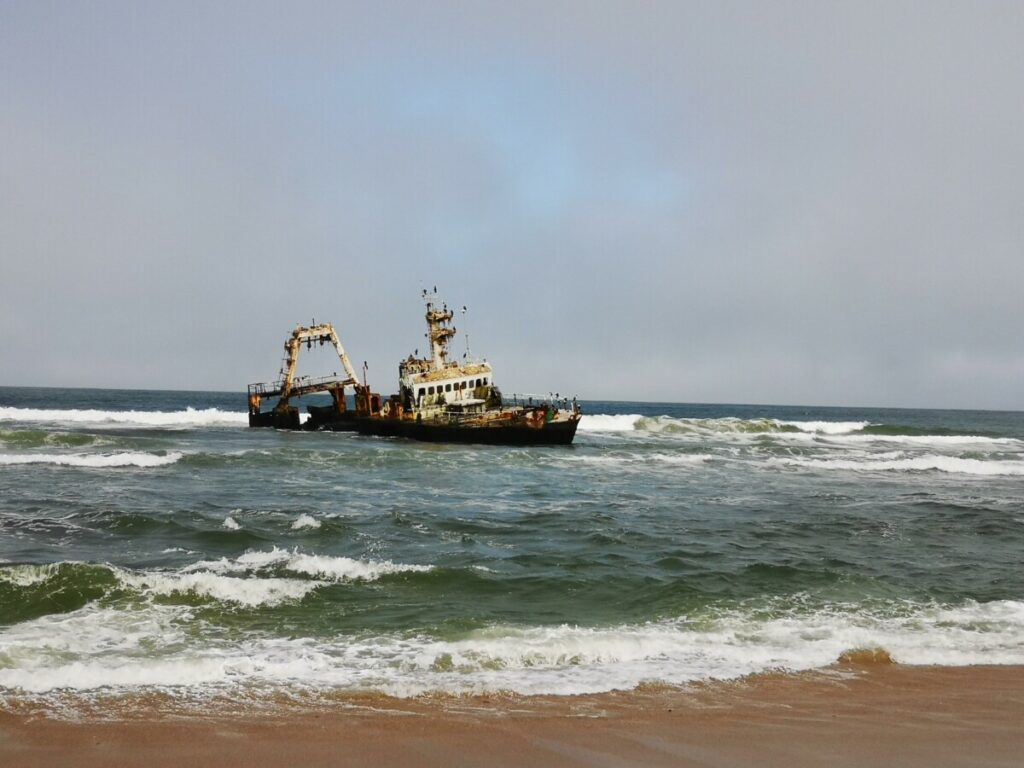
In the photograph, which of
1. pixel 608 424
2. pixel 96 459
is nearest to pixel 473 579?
pixel 96 459

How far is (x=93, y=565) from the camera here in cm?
1094

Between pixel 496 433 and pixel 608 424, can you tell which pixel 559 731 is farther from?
pixel 608 424

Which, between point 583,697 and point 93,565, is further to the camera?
point 93,565

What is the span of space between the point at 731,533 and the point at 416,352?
2975 cm

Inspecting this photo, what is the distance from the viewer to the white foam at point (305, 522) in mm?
15078

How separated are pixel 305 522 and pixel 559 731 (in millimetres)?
10723

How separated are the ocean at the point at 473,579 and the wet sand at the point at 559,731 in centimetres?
49

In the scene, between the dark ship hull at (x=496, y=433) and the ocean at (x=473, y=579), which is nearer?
the ocean at (x=473, y=579)

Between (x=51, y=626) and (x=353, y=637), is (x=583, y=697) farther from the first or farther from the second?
(x=51, y=626)

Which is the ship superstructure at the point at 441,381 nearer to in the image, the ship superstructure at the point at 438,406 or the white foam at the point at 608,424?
the ship superstructure at the point at 438,406

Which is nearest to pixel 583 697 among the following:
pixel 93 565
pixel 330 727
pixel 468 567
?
pixel 330 727

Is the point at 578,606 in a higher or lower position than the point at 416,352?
lower

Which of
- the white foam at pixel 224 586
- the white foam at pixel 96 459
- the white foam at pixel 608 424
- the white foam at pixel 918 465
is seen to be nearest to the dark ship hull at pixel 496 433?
the white foam at pixel 918 465

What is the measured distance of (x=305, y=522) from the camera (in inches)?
607
